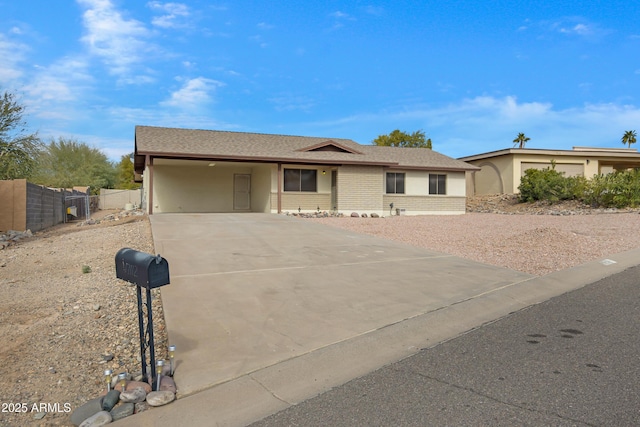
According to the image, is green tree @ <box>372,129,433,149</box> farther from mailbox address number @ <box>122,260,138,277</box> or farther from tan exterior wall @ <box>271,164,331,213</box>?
mailbox address number @ <box>122,260,138,277</box>

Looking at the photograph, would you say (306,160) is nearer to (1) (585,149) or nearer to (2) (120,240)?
(2) (120,240)

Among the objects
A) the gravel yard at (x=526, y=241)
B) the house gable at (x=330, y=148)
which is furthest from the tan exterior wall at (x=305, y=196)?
the gravel yard at (x=526, y=241)

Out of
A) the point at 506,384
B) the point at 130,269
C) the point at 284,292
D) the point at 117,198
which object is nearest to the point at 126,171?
the point at 117,198

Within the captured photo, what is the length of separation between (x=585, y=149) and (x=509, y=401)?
37711 millimetres

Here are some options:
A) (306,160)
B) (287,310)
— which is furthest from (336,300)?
(306,160)

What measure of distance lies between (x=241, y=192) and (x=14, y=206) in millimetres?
11993

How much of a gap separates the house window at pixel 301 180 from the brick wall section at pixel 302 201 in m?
0.40

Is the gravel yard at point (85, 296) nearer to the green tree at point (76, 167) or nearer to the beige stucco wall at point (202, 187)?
the beige stucco wall at point (202, 187)

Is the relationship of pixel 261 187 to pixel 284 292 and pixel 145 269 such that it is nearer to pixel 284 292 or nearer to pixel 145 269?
pixel 284 292

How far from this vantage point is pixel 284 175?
2369 cm

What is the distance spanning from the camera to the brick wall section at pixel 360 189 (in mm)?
24266

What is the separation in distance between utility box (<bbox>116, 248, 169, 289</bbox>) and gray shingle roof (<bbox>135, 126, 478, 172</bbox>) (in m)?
17.4

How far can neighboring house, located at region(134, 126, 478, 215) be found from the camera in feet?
74.8

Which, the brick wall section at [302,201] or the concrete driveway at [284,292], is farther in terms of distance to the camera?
the brick wall section at [302,201]
